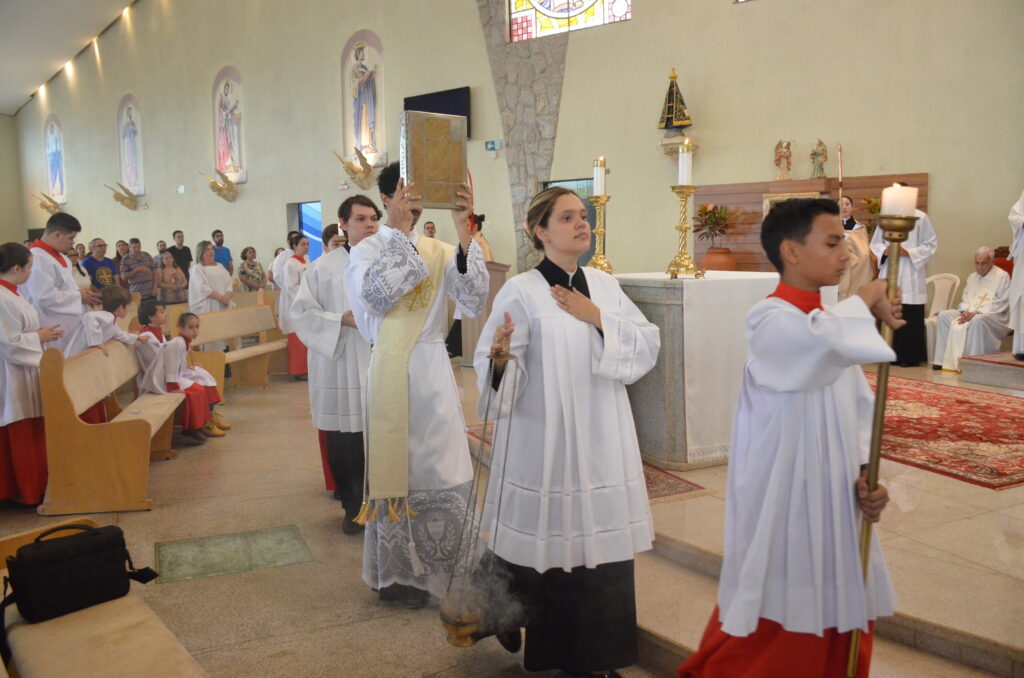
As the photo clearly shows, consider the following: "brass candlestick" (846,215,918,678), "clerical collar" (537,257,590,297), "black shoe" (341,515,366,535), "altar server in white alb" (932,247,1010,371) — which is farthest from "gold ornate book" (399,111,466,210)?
"altar server in white alb" (932,247,1010,371)

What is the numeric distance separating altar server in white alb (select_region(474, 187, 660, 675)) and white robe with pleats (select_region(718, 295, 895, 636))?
1.81ft

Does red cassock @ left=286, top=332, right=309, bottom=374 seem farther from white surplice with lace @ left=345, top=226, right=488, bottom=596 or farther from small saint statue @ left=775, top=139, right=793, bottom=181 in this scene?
white surplice with lace @ left=345, top=226, right=488, bottom=596

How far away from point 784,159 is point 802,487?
799 centimetres

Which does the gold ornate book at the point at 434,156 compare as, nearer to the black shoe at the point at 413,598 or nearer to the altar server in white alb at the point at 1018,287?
the black shoe at the point at 413,598

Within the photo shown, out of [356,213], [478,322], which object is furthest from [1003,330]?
[356,213]

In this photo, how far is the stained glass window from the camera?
10.9 m

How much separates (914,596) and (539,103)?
392 inches

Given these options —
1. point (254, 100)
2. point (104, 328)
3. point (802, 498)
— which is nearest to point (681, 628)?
point (802, 498)

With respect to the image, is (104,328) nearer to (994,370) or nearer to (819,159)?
(994,370)

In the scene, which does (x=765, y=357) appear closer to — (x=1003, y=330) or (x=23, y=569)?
(x=23, y=569)

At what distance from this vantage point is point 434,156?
121 inches

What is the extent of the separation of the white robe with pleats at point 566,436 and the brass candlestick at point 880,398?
0.75 m

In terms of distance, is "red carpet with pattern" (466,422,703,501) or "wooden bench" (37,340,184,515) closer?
"red carpet with pattern" (466,422,703,501)

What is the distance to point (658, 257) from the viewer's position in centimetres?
1078
